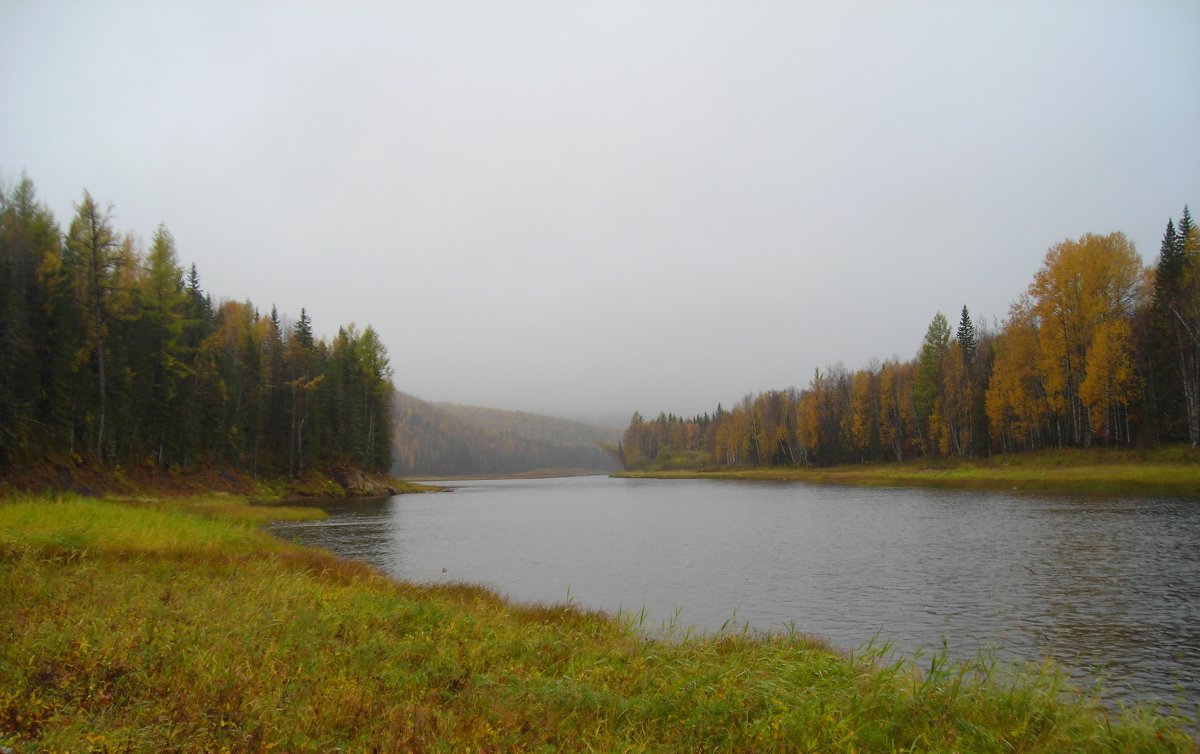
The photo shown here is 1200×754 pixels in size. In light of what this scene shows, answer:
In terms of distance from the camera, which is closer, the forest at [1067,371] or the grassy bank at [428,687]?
the grassy bank at [428,687]

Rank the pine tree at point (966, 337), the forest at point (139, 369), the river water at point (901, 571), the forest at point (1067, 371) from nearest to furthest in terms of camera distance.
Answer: the river water at point (901, 571)
the forest at point (139, 369)
the forest at point (1067, 371)
the pine tree at point (966, 337)

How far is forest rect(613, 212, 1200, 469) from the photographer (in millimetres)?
56375

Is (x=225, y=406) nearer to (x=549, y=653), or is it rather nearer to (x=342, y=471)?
(x=342, y=471)

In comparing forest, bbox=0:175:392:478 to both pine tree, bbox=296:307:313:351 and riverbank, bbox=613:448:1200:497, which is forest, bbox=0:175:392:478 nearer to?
pine tree, bbox=296:307:313:351

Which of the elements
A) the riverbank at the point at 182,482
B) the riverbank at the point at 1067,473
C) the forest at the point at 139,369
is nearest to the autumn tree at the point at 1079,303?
the riverbank at the point at 1067,473

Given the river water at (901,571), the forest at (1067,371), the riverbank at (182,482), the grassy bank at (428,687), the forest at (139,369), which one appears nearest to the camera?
the grassy bank at (428,687)

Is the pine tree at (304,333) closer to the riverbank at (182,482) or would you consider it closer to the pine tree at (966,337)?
the riverbank at (182,482)

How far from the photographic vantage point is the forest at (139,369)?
142 ft

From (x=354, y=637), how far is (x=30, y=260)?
54680 mm

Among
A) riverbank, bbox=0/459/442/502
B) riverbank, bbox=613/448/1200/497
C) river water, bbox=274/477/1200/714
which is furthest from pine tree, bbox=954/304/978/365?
riverbank, bbox=0/459/442/502

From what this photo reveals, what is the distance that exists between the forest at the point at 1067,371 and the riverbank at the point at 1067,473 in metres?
3.00

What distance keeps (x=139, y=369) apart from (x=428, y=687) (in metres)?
63.4

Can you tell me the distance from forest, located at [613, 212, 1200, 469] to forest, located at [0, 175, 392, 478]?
3384 inches

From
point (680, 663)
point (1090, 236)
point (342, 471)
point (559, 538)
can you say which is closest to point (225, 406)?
point (342, 471)
